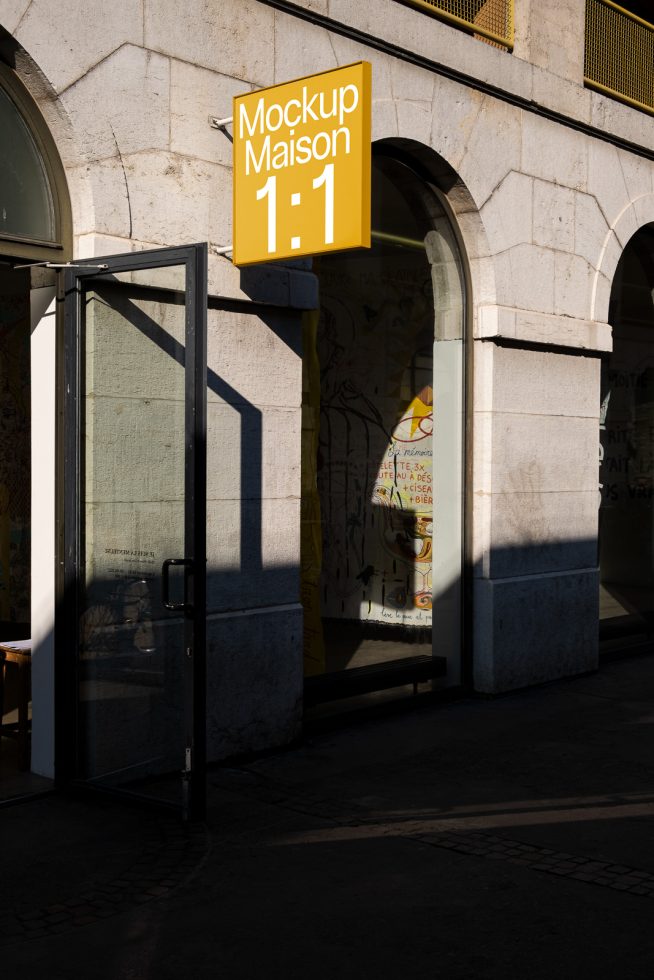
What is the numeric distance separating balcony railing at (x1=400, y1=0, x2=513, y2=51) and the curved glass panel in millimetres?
3227

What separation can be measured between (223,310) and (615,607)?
19.0 feet

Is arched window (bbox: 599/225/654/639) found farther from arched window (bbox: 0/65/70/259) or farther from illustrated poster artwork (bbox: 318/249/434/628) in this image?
arched window (bbox: 0/65/70/259)

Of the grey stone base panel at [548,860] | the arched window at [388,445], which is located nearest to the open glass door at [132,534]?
the grey stone base panel at [548,860]

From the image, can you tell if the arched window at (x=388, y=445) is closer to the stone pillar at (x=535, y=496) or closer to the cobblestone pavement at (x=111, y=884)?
the stone pillar at (x=535, y=496)

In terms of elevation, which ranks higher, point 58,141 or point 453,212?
point 453,212

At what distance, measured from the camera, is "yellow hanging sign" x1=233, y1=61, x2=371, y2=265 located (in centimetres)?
628

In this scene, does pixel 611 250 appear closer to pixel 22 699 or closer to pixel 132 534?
pixel 132 534

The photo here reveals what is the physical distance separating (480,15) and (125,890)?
6.94 metres

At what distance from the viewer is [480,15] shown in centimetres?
917

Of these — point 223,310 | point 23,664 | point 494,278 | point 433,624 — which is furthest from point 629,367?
point 23,664

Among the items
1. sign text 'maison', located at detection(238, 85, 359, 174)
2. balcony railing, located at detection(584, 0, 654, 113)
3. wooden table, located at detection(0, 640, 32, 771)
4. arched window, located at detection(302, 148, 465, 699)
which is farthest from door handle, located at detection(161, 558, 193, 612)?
balcony railing, located at detection(584, 0, 654, 113)

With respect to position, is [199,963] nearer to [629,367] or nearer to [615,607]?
[615,607]

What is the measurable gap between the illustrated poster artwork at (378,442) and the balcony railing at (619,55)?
269 cm

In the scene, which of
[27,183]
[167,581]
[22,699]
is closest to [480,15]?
[27,183]
